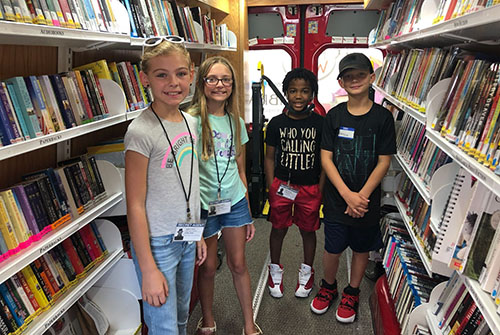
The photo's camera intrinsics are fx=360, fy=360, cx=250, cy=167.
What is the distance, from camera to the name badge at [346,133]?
2072mm

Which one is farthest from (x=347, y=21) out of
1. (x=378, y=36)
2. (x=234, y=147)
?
(x=234, y=147)

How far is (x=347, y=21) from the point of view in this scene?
4.31 meters

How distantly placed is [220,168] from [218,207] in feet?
0.66

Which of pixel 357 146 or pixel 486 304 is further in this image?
pixel 357 146

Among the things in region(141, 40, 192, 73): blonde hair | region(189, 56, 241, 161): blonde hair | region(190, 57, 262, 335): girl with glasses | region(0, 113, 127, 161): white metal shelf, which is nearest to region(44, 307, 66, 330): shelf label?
region(0, 113, 127, 161): white metal shelf

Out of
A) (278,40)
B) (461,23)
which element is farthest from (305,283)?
(278,40)

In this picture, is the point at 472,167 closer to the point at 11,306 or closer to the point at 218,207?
the point at 218,207

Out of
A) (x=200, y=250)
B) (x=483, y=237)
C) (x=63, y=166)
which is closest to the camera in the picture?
(x=483, y=237)

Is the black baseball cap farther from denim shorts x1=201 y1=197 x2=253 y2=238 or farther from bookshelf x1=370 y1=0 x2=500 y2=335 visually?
denim shorts x1=201 y1=197 x2=253 y2=238

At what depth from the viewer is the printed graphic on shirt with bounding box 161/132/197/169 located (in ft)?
4.69

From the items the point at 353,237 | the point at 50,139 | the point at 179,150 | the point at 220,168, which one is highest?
the point at 50,139

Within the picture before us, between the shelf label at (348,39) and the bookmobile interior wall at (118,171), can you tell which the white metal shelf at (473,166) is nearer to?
the bookmobile interior wall at (118,171)

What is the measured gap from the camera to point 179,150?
4.87ft

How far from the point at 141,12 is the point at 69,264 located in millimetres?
1365
